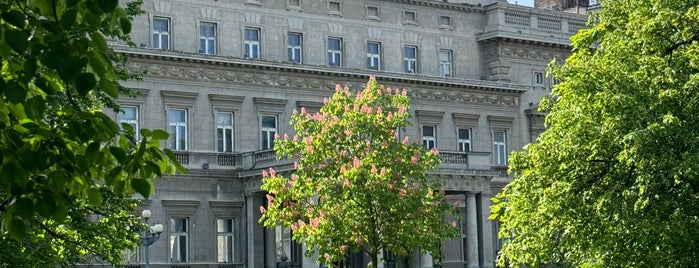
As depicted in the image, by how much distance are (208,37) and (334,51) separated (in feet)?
21.7

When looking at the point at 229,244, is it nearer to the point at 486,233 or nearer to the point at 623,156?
the point at 486,233

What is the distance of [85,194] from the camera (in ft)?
47.9

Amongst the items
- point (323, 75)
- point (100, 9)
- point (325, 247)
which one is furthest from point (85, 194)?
point (323, 75)

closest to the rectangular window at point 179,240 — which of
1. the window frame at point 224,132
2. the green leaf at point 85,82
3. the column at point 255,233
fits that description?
the column at point 255,233

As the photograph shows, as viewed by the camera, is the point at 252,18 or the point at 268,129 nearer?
the point at 252,18

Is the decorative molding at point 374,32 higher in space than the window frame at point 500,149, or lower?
higher

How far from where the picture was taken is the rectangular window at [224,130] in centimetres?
7006

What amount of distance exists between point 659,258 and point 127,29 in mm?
27605

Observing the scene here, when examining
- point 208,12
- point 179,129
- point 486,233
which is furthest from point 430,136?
point 179,129

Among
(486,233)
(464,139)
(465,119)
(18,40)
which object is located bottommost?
(18,40)

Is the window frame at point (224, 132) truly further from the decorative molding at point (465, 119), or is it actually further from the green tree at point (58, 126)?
the green tree at point (58, 126)

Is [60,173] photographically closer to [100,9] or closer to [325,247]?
[100,9]

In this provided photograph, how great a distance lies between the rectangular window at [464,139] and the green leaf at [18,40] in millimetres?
64511

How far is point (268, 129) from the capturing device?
71.2 metres
